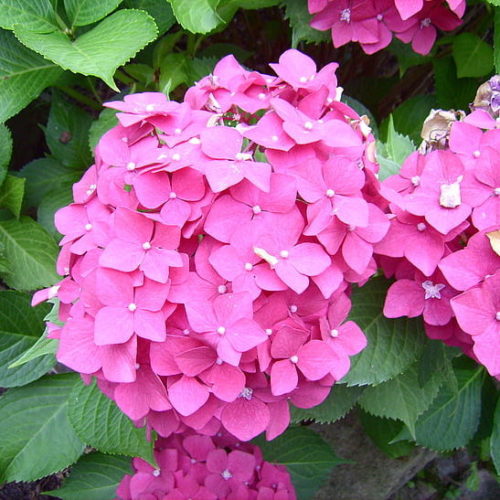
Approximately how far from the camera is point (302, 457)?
1505 mm

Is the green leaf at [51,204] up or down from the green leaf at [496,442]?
up

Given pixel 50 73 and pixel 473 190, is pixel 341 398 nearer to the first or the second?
pixel 473 190

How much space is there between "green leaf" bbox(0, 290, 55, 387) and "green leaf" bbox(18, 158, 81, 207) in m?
0.33

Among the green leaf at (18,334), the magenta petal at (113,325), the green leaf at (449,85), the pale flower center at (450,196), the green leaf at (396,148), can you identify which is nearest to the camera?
the magenta petal at (113,325)

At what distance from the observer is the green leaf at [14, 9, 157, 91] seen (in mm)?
1080

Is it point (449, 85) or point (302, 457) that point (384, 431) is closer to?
point (302, 457)

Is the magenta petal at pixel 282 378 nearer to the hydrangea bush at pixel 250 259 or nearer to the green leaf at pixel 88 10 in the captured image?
the hydrangea bush at pixel 250 259

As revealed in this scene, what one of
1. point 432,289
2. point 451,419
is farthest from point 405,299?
point 451,419

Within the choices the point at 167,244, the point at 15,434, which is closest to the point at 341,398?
the point at 167,244

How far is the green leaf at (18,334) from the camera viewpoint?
1367 mm

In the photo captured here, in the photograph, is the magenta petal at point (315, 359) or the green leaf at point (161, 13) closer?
the magenta petal at point (315, 359)

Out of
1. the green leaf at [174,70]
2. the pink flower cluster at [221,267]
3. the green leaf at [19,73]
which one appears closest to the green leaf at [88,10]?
the green leaf at [19,73]

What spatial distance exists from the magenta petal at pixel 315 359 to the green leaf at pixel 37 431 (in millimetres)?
725

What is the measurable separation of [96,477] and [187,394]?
798 mm
